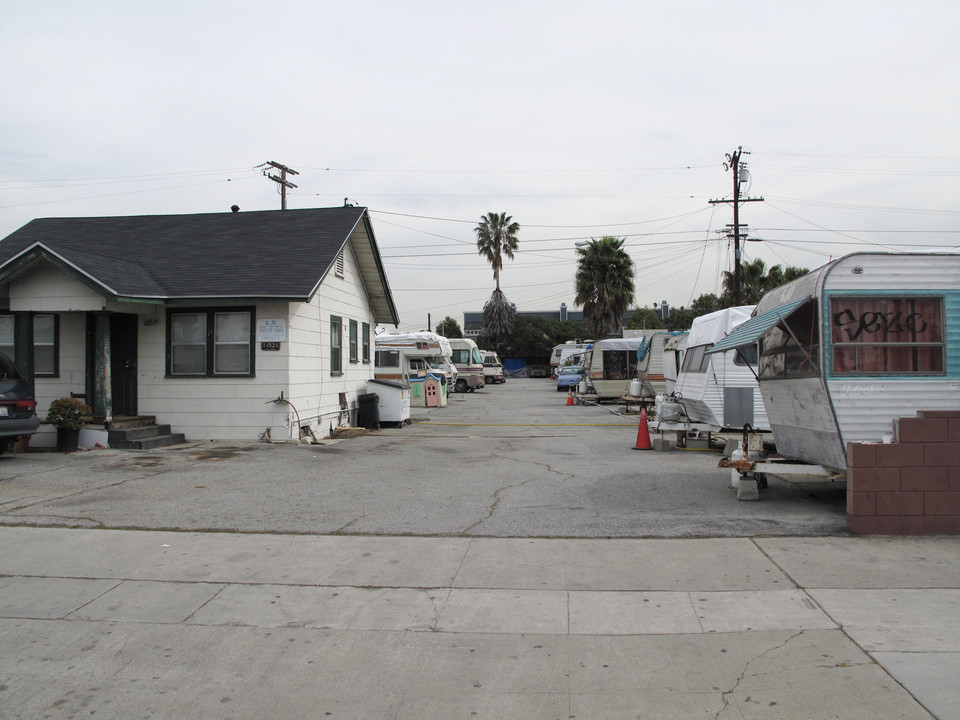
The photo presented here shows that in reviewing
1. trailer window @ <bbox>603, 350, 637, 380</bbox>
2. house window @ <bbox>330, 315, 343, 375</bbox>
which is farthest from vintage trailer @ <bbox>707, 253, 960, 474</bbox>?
trailer window @ <bbox>603, 350, 637, 380</bbox>

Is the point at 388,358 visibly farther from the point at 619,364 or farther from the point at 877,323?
the point at 877,323

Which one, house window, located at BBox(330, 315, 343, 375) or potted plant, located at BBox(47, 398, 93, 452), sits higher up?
house window, located at BBox(330, 315, 343, 375)

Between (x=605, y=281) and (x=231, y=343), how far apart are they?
118ft

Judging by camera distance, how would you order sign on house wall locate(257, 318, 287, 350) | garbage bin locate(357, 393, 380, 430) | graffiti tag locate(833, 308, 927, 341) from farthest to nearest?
garbage bin locate(357, 393, 380, 430), sign on house wall locate(257, 318, 287, 350), graffiti tag locate(833, 308, 927, 341)

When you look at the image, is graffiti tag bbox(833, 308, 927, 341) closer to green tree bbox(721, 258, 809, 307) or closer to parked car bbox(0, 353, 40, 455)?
parked car bbox(0, 353, 40, 455)

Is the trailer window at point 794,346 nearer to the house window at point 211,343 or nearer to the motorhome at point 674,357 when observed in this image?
the motorhome at point 674,357

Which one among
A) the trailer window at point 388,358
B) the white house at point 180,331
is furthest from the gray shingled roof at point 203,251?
the trailer window at point 388,358

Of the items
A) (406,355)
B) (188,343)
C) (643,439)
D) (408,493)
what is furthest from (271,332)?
(406,355)

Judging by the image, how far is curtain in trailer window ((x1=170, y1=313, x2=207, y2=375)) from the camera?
49.5 feet

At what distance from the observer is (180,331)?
15.2 meters

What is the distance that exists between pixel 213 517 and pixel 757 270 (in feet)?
151

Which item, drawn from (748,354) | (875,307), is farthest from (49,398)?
(875,307)

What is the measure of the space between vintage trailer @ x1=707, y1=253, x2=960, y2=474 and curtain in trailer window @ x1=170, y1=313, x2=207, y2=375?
11343 millimetres

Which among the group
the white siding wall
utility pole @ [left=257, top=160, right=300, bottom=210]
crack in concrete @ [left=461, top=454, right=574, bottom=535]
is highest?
utility pole @ [left=257, top=160, right=300, bottom=210]
